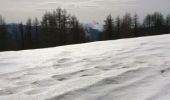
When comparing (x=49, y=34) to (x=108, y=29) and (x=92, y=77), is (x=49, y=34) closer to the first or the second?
(x=108, y=29)

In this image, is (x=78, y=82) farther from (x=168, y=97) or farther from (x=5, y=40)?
(x=5, y=40)

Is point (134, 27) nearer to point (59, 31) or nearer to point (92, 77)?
point (59, 31)

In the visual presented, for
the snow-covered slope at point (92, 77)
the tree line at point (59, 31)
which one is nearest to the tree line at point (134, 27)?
the tree line at point (59, 31)

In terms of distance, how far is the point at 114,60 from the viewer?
5.41 metres

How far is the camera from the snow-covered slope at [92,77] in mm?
3475

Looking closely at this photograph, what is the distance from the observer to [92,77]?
4227mm

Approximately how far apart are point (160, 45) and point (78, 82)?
10.5ft

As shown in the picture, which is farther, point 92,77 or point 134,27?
point 134,27

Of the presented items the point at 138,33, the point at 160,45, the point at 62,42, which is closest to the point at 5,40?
the point at 62,42

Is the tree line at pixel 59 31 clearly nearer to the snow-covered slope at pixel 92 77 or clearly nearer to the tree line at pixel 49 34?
the tree line at pixel 49 34

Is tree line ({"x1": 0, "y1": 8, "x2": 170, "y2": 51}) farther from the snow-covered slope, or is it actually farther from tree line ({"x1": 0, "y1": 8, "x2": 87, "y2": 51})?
the snow-covered slope

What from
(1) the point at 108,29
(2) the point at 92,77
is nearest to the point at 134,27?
(1) the point at 108,29

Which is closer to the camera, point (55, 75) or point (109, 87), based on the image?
point (109, 87)

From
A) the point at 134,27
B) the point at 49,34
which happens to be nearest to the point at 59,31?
the point at 49,34
